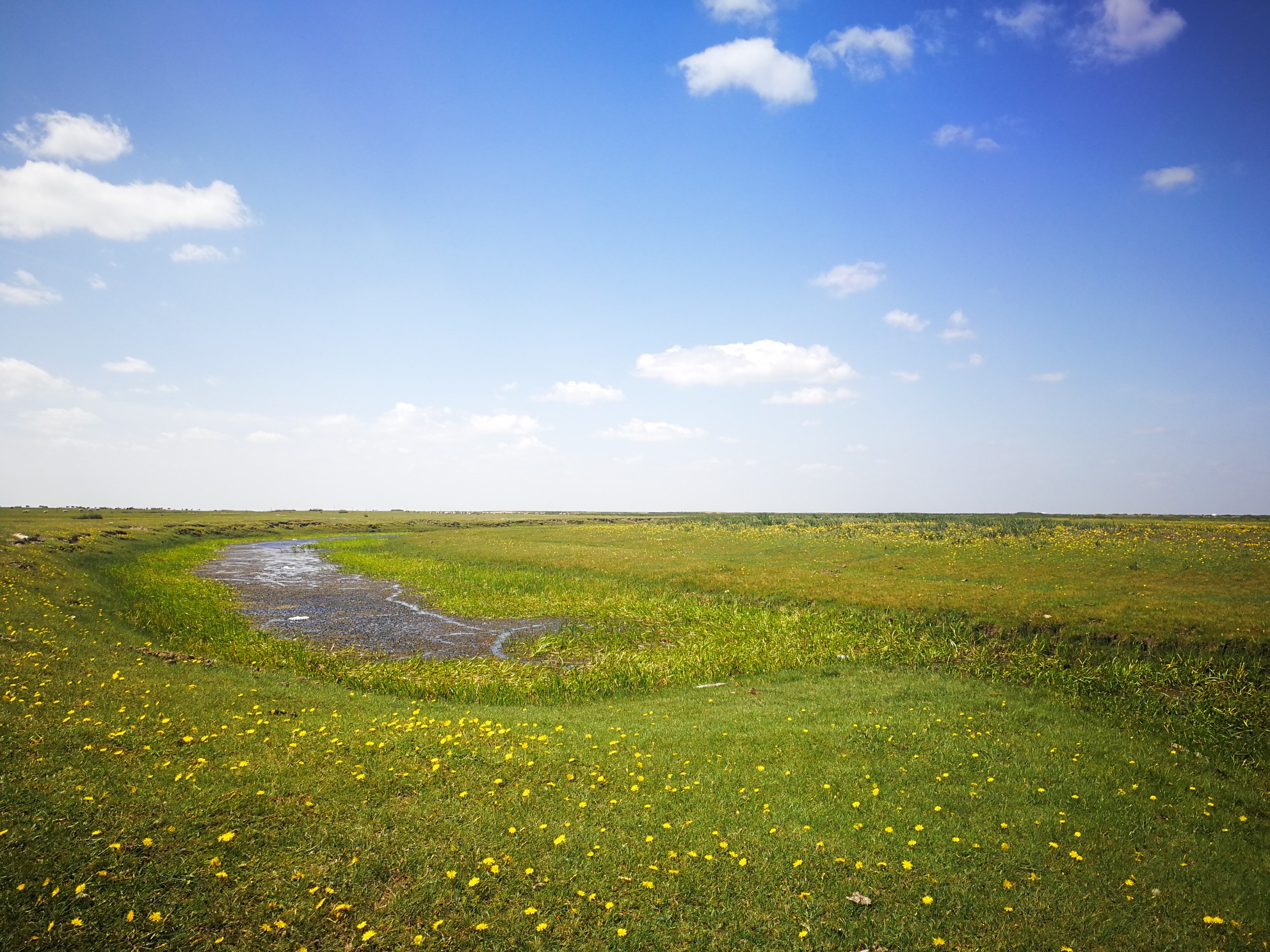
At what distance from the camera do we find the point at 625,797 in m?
11.6

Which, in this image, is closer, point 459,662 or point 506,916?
point 506,916

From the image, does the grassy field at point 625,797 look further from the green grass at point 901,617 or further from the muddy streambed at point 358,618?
the muddy streambed at point 358,618

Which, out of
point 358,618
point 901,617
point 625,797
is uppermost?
point 901,617

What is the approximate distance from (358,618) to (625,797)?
27.3m

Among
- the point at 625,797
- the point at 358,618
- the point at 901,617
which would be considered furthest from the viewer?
the point at 358,618

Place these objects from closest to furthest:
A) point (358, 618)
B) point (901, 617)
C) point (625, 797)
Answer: point (625, 797) → point (901, 617) → point (358, 618)

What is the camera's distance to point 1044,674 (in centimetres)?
2031

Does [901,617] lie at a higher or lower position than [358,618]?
higher

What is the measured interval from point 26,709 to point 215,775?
6184 mm

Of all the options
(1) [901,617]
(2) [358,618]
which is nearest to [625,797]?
(1) [901,617]

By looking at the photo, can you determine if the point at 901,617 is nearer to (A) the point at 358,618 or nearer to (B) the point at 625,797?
(B) the point at 625,797

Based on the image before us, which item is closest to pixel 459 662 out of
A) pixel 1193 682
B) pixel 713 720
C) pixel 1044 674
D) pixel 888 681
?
pixel 713 720

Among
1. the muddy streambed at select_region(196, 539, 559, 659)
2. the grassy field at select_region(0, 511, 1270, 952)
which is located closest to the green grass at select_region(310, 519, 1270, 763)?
the grassy field at select_region(0, 511, 1270, 952)

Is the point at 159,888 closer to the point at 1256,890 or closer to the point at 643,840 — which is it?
the point at 643,840
